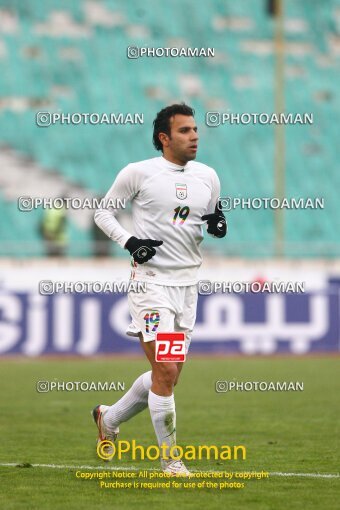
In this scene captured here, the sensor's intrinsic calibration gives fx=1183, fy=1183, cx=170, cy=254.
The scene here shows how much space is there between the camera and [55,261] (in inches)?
719

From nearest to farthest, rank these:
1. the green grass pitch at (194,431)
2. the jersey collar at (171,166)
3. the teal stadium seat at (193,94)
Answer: the green grass pitch at (194,431) < the jersey collar at (171,166) < the teal stadium seat at (193,94)

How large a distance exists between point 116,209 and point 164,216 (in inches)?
15.4

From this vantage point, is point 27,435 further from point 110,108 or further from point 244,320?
point 110,108

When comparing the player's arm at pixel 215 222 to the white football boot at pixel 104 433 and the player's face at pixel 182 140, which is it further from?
the white football boot at pixel 104 433

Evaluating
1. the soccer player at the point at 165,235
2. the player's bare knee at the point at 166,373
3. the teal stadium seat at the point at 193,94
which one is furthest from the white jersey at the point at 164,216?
the teal stadium seat at the point at 193,94

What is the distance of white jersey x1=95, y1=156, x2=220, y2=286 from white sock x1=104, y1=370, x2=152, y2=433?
2.34 feet

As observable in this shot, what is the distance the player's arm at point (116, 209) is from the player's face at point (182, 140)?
10.9 inches

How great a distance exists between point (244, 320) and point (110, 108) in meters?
8.23

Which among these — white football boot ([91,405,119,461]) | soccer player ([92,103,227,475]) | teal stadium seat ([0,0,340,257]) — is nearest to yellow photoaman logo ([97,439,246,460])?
white football boot ([91,405,119,461])

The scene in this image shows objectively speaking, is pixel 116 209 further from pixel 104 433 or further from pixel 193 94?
pixel 193 94

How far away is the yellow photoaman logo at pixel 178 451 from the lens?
26.0ft

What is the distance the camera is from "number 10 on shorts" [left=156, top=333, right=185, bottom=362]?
23.0ft

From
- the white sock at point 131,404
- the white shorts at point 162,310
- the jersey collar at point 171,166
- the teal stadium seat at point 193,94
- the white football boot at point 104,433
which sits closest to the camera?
the white shorts at point 162,310

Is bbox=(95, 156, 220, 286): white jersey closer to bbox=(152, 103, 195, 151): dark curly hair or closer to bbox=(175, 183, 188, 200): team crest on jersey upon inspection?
bbox=(175, 183, 188, 200): team crest on jersey
